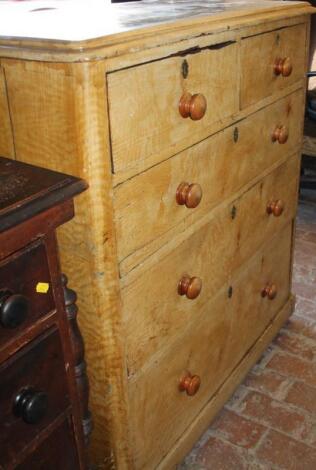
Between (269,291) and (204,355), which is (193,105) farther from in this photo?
(269,291)

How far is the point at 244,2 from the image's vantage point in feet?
5.33

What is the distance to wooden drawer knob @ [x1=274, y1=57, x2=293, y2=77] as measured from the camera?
158 cm

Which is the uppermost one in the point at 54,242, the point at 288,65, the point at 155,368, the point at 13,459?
the point at 288,65

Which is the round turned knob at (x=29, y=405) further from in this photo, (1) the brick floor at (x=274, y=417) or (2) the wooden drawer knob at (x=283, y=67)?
(2) the wooden drawer knob at (x=283, y=67)

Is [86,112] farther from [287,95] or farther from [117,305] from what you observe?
[287,95]

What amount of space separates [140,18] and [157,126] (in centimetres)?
30

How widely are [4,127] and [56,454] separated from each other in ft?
2.10

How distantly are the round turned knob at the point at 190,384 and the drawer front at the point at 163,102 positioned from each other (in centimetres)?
64

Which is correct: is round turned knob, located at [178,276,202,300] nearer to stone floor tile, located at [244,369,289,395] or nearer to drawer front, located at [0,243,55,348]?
drawer front, located at [0,243,55,348]

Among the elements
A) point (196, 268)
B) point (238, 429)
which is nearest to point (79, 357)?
point (196, 268)

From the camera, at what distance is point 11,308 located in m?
0.80

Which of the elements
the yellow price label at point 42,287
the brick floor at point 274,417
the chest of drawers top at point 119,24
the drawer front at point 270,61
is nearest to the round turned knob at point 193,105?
the chest of drawers top at point 119,24

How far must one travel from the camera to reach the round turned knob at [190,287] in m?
1.34

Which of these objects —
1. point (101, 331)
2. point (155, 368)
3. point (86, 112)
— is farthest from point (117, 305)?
point (86, 112)
